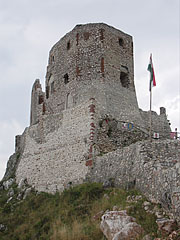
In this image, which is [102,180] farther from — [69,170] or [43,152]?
[43,152]

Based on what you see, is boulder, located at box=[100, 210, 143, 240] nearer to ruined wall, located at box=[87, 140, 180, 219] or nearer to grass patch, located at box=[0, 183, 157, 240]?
grass patch, located at box=[0, 183, 157, 240]

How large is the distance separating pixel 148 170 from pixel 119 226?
108 inches

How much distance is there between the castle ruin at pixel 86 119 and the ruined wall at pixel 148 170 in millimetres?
64

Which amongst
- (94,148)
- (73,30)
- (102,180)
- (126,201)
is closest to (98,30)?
(73,30)

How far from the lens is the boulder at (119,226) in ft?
34.2

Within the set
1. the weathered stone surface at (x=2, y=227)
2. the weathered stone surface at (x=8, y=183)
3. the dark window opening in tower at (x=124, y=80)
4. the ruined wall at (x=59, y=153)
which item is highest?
the dark window opening in tower at (x=124, y=80)

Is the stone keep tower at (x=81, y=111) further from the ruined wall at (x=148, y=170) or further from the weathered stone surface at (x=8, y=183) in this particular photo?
the ruined wall at (x=148, y=170)

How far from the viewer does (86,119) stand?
1948 centimetres

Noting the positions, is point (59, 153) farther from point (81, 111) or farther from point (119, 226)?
point (119, 226)

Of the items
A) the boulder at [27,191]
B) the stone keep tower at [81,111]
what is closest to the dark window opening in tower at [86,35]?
the stone keep tower at [81,111]

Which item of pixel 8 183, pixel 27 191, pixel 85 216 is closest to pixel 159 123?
pixel 27 191

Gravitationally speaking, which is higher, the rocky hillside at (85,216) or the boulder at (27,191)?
the boulder at (27,191)

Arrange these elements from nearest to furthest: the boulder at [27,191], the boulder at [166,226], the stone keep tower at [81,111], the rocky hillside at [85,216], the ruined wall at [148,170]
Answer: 1. the boulder at [166,226]
2. the rocky hillside at [85,216]
3. the ruined wall at [148,170]
4. the stone keep tower at [81,111]
5. the boulder at [27,191]

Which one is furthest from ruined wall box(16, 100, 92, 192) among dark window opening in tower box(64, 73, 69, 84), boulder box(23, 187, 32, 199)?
dark window opening in tower box(64, 73, 69, 84)
